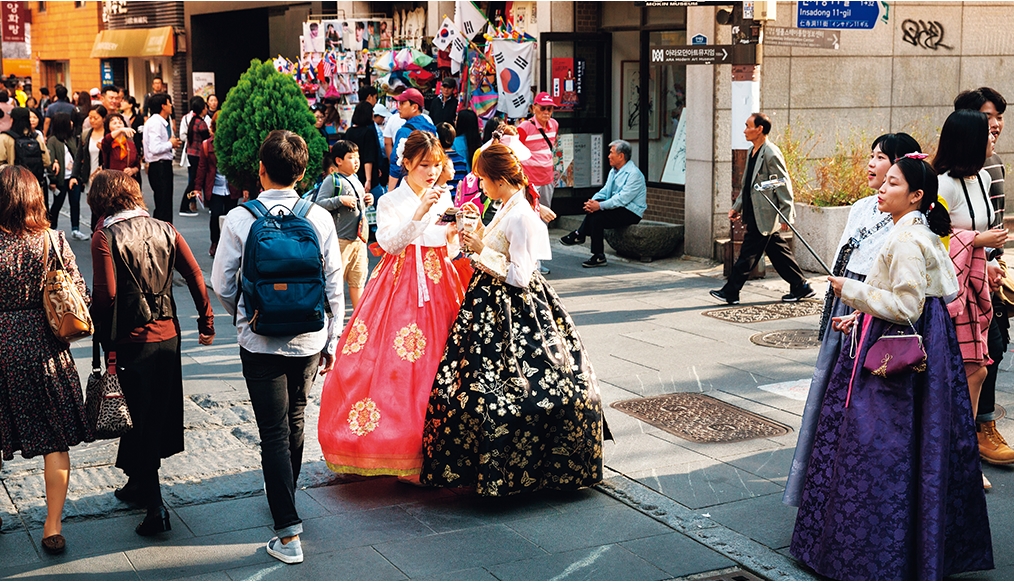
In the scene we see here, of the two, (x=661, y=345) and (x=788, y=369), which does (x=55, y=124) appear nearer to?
(x=661, y=345)

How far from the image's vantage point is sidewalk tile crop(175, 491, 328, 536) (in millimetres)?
5078

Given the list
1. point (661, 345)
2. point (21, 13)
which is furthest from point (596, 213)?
point (21, 13)

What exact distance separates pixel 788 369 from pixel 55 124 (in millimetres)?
10192

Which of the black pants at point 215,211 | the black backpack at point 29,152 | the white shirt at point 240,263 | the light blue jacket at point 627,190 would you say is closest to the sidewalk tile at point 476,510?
the white shirt at point 240,263

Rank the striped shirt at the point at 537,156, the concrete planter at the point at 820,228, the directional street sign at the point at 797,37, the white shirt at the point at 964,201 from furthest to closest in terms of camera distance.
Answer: the striped shirt at the point at 537,156 < the concrete planter at the point at 820,228 < the directional street sign at the point at 797,37 < the white shirt at the point at 964,201

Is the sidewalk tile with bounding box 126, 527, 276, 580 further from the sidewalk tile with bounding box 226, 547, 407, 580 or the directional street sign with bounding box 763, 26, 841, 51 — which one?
the directional street sign with bounding box 763, 26, 841, 51

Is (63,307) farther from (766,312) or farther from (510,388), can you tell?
(766,312)

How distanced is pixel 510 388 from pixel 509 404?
0.24 ft

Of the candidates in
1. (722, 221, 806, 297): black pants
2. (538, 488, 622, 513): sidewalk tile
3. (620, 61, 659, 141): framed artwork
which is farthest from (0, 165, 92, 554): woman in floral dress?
(620, 61, 659, 141): framed artwork

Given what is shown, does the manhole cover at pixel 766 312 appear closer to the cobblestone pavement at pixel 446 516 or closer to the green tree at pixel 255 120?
the cobblestone pavement at pixel 446 516

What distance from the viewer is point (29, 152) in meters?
13.2

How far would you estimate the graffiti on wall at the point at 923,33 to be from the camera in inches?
515

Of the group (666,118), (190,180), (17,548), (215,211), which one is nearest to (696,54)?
(666,118)

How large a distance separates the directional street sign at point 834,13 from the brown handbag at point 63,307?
754 cm
